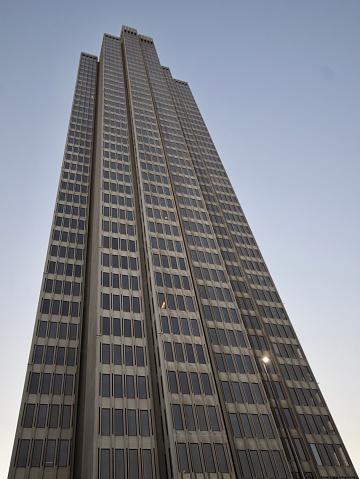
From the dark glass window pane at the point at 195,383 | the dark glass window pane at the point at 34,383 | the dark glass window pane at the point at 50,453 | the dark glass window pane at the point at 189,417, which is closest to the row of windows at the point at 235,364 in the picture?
the dark glass window pane at the point at 195,383

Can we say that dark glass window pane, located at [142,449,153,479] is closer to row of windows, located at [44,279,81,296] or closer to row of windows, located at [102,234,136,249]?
row of windows, located at [102,234,136,249]

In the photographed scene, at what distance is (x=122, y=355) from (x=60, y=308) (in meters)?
20.8

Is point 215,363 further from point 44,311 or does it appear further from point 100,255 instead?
point 44,311

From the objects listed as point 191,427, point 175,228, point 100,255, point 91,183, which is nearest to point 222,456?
point 191,427

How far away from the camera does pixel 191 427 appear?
4334 centimetres

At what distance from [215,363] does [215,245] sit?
25.0m

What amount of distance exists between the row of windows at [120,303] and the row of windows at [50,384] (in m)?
13.1

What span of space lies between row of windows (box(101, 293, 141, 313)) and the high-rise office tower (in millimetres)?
211

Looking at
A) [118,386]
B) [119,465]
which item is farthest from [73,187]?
[119,465]

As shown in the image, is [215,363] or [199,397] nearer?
[199,397]

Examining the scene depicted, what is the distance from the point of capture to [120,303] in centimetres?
5553

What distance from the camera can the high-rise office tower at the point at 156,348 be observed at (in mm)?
43156

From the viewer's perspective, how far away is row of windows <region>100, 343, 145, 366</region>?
48.6m

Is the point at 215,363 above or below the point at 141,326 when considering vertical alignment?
below
